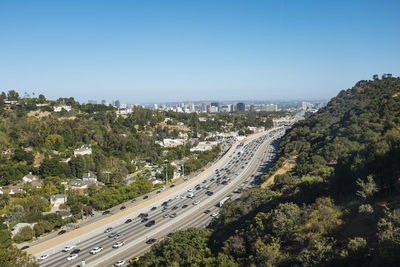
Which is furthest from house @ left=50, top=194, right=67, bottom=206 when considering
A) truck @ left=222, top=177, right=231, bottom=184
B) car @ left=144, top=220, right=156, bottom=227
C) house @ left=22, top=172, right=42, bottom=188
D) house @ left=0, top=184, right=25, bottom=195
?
truck @ left=222, top=177, right=231, bottom=184

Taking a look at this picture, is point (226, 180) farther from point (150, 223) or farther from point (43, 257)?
point (43, 257)

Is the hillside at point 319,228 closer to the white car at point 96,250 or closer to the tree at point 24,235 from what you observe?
the white car at point 96,250

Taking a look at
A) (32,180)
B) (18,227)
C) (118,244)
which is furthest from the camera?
(32,180)

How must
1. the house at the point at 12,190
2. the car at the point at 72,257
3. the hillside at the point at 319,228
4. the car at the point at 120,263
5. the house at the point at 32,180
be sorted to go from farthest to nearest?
1. the house at the point at 32,180
2. the house at the point at 12,190
3. the car at the point at 72,257
4. the car at the point at 120,263
5. the hillside at the point at 319,228

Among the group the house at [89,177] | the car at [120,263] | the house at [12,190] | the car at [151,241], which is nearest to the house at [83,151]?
the house at [89,177]

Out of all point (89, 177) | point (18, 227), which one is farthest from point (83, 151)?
point (18, 227)

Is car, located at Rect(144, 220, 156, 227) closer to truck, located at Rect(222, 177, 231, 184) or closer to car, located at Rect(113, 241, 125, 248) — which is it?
car, located at Rect(113, 241, 125, 248)

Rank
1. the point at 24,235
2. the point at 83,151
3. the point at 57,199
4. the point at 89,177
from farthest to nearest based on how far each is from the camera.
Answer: the point at 83,151 → the point at 89,177 → the point at 57,199 → the point at 24,235
